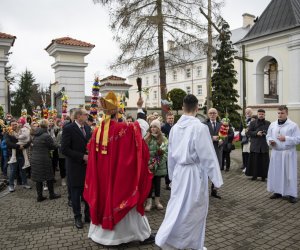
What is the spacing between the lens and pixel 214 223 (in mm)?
5336

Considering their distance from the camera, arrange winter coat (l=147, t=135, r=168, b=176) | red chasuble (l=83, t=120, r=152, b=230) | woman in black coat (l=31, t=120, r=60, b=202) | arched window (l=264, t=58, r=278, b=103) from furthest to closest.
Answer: arched window (l=264, t=58, r=278, b=103) < woman in black coat (l=31, t=120, r=60, b=202) < winter coat (l=147, t=135, r=168, b=176) < red chasuble (l=83, t=120, r=152, b=230)

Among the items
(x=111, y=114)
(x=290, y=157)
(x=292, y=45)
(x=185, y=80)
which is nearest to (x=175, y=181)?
(x=111, y=114)

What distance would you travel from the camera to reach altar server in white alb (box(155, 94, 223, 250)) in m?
3.70

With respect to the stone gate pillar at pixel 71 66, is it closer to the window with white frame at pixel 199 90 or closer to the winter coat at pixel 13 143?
the winter coat at pixel 13 143

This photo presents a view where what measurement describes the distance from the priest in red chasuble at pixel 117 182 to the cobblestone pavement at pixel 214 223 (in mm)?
231

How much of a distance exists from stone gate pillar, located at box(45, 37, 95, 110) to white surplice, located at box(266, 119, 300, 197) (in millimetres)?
6984

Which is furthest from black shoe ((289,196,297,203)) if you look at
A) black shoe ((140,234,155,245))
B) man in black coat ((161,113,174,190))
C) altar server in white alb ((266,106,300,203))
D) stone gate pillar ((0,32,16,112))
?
stone gate pillar ((0,32,16,112))

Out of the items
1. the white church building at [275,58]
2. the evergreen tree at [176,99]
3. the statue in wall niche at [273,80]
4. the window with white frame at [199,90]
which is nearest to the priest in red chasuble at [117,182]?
the white church building at [275,58]

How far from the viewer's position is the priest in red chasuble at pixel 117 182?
435cm

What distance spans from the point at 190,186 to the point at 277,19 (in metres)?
24.9

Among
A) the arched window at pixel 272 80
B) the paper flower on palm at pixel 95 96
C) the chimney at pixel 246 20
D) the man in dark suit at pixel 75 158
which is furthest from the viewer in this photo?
the chimney at pixel 246 20

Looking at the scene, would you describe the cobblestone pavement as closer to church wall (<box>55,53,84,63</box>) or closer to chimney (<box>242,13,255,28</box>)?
church wall (<box>55,53,84,63</box>)

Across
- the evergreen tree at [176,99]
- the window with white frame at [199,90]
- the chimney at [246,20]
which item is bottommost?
the evergreen tree at [176,99]

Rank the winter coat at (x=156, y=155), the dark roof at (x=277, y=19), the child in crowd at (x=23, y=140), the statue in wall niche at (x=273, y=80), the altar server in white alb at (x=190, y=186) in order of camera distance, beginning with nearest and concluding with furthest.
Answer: the altar server in white alb at (x=190, y=186), the winter coat at (x=156, y=155), the child in crowd at (x=23, y=140), the dark roof at (x=277, y=19), the statue in wall niche at (x=273, y=80)
